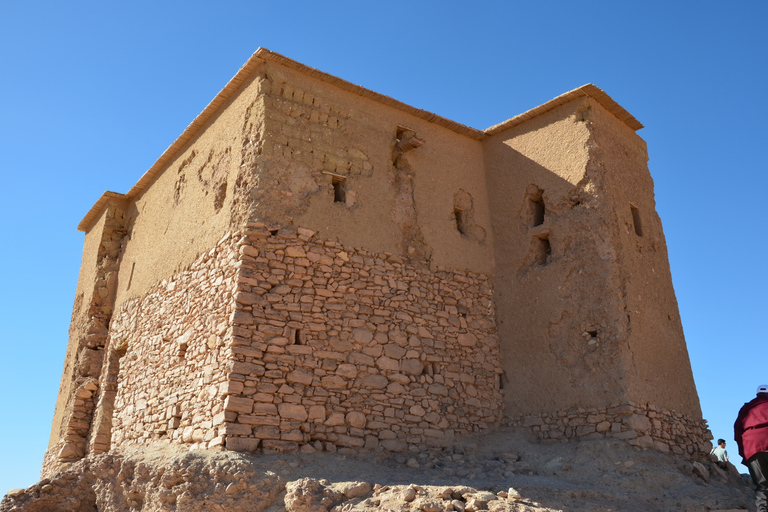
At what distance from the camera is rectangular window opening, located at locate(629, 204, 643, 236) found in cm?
1122

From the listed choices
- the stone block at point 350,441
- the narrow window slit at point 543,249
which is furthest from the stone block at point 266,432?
the narrow window slit at point 543,249

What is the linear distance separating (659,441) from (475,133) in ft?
19.3

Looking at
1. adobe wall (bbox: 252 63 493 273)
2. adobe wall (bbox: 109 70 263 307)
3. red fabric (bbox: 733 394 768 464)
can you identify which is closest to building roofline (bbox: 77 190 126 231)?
adobe wall (bbox: 109 70 263 307)

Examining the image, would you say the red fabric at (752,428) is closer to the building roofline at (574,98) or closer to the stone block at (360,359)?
the stone block at (360,359)

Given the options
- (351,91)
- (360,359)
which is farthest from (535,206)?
(360,359)

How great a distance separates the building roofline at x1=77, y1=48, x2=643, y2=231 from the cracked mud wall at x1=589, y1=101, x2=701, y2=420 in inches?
11.0

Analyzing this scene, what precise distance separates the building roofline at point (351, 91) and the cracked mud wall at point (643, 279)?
0.91ft

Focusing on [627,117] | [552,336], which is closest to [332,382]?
[552,336]

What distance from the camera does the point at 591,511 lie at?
7.30 metres

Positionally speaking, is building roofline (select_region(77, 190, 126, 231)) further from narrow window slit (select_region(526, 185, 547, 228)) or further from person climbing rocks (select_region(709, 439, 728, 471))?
person climbing rocks (select_region(709, 439, 728, 471))

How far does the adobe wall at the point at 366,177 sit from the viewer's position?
9.98m

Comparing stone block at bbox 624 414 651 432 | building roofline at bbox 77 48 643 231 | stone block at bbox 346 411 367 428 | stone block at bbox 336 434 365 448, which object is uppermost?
building roofline at bbox 77 48 643 231

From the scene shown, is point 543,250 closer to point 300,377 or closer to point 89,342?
point 300,377

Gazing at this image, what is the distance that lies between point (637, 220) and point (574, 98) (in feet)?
7.23
